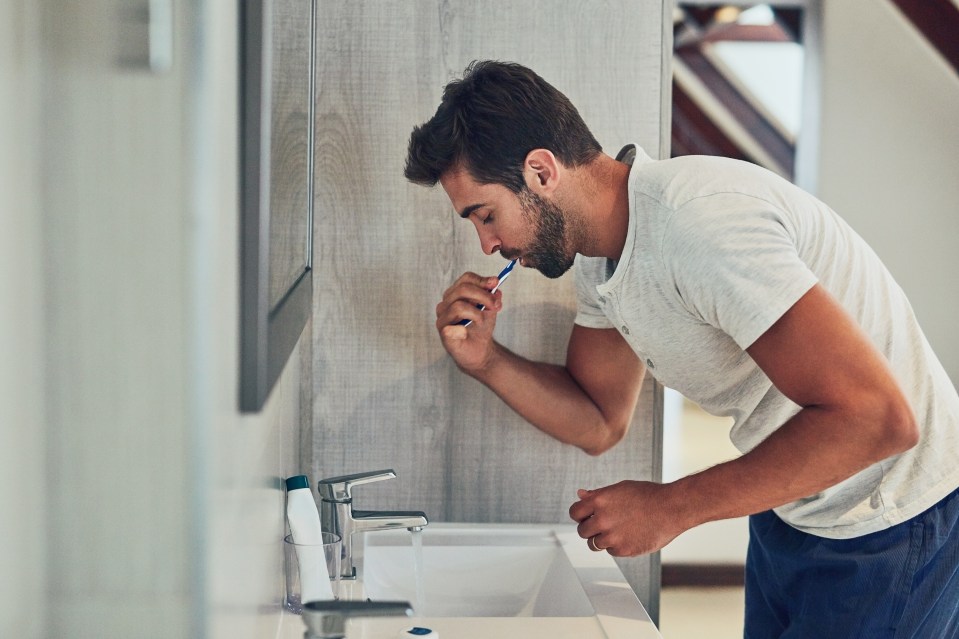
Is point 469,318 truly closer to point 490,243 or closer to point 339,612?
point 490,243

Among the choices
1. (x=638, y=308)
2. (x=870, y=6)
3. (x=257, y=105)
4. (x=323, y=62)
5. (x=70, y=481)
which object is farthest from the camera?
(x=870, y=6)

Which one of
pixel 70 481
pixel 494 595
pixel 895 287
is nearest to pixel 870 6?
pixel 895 287

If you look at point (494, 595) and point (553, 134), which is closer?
point (553, 134)

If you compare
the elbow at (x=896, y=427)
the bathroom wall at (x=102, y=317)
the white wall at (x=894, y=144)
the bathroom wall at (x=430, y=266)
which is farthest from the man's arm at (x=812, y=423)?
the white wall at (x=894, y=144)

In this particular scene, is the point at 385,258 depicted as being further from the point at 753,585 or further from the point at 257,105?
the point at 257,105

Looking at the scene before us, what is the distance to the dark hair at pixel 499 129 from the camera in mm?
1321

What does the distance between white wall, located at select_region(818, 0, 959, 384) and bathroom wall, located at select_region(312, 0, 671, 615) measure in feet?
7.18

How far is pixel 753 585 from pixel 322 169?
95 centimetres

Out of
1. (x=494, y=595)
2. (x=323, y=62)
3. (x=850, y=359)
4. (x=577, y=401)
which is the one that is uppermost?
(x=323, y=62)

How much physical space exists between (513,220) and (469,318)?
0.64 ft

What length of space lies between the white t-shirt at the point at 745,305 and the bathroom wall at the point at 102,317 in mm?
715

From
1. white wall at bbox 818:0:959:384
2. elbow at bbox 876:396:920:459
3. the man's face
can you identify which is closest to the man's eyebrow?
the man's face

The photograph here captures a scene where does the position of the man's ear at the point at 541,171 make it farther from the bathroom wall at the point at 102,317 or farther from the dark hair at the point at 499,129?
the bathroom wall at the point at 102,317

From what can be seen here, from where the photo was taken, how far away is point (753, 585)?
1575 millimetres
